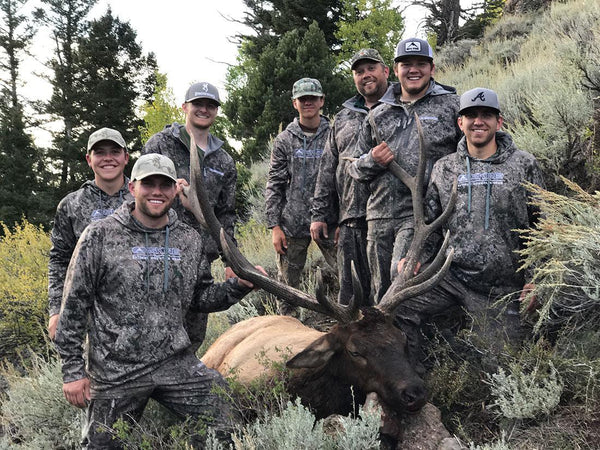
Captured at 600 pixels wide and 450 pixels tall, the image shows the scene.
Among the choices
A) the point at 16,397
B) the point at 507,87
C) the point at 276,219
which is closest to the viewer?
the point at 16,397

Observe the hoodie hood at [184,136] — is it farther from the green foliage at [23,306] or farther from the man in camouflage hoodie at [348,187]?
the green foliage at [23,306]

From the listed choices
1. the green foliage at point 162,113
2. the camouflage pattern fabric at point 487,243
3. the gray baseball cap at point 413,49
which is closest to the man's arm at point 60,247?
the camouflage pattern fabric at point 487,243

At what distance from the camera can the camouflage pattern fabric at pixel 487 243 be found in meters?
4.23

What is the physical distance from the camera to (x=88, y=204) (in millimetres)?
4582

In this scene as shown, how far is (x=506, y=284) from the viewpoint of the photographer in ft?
14.1

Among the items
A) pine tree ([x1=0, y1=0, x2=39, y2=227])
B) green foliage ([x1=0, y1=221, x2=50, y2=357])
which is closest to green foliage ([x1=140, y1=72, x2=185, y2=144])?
pine tree ([x1=0, y1=0, x2=39, y2=227])

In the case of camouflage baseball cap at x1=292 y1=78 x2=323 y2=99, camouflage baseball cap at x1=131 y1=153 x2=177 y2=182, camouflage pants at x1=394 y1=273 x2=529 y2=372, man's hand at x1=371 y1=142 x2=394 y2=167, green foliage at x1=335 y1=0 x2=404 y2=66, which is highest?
green foliage at x1=335 y1=0 x2=404 y2=66

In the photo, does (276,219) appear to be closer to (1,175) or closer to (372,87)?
(372,87)

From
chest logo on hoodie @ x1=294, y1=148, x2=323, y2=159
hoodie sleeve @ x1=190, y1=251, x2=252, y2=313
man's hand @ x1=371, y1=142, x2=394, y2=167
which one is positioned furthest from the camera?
chest logo on hoodie @ x1=294, y1=148, x2=323, y2=159

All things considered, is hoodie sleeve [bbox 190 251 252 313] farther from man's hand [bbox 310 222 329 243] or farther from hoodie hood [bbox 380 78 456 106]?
hoodie hood [bbox 380 78 456 106]

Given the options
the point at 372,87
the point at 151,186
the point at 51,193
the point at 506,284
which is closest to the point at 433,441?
the point at 506,284

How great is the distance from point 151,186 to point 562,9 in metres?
12.3

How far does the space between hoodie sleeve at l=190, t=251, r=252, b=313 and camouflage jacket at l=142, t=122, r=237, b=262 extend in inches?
44.7

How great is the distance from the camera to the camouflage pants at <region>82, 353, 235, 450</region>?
3.46 metres
